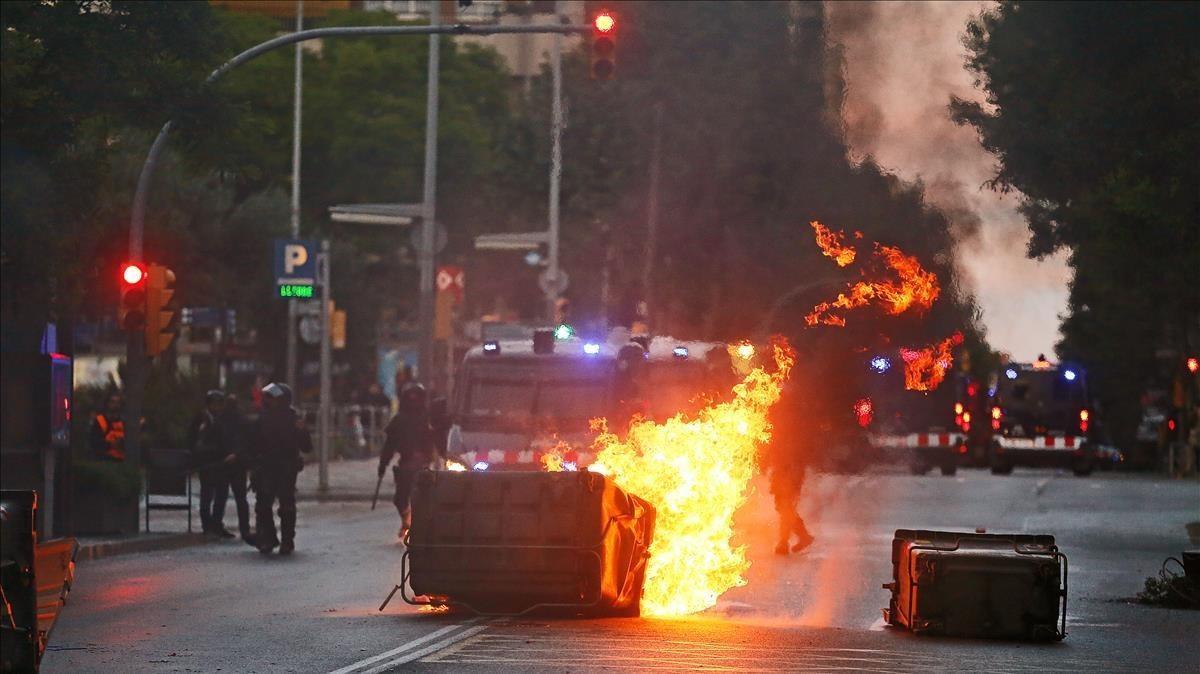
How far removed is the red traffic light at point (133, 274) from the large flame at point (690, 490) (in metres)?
8.43

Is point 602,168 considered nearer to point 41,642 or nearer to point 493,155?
point 493,155

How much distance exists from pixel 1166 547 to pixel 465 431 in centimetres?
886

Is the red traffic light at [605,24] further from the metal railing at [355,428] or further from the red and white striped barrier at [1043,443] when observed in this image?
the red and white striped barrier at [1043,443]

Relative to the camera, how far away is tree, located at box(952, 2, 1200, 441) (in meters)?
23.8

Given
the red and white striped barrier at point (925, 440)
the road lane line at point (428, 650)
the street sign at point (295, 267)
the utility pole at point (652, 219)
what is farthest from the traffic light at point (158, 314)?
the red and white striped barrier at point (925, 440)

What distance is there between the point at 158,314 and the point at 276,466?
2717mm

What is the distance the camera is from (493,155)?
68.8 metres

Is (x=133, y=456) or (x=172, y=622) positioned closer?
(x=172, y=622)

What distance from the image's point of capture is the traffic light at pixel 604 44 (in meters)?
23.2

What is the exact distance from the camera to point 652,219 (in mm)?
48094

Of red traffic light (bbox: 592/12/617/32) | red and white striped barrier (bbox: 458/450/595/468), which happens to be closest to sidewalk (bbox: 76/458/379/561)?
red and white striped barrier (bbox: 458/450/595/468)

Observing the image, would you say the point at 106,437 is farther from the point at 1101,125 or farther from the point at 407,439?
the point at 1101,125

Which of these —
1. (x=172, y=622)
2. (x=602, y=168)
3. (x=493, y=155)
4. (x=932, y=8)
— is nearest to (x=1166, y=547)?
(x=932, y=8)

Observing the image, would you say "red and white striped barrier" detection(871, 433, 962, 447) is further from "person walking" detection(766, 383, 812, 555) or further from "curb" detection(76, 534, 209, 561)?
"curb" detection(76, 534, 209, 561)
